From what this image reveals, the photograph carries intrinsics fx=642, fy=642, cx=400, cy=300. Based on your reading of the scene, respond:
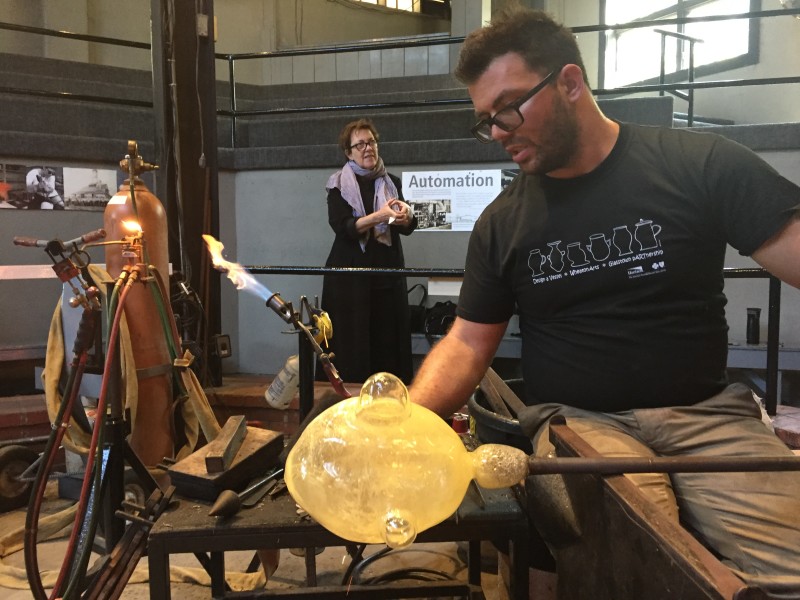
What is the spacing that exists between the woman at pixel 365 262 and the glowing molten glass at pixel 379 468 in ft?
7.85

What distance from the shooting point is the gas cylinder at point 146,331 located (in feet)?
7.25

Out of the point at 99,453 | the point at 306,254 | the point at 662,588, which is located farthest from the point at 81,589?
the point at 306,254

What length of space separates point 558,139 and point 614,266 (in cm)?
31

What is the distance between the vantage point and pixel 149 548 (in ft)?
3.80

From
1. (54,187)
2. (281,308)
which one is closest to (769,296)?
(281,308)

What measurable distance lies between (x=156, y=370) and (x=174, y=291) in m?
0.74

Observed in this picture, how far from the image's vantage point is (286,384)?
1944 millimetres

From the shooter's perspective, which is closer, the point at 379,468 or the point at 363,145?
the point at 379,468

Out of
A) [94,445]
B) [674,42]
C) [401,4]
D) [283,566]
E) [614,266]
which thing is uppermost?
[401,4]

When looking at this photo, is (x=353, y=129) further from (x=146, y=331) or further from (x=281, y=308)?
(x=281, y=308)

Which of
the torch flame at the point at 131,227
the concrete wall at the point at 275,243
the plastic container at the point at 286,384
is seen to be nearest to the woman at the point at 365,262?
the concrete wall at the point at 275,243

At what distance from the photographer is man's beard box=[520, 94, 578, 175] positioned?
4.60 feet

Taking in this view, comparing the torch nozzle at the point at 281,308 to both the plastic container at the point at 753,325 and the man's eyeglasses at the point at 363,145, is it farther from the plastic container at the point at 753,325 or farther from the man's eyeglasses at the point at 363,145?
the plastic container at the point at 753,325

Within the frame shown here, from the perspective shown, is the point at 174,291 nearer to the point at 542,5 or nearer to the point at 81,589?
the point at 81,589
